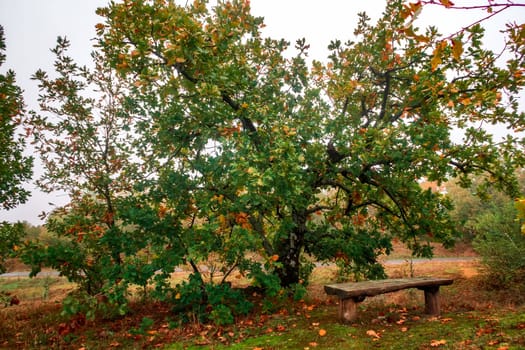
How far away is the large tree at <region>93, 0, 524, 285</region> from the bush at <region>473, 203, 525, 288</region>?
3611 mm

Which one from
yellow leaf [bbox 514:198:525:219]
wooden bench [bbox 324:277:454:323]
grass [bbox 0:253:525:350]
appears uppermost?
yellow leaf [bbox 514:198:525:219]

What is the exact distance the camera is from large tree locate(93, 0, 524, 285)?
489 centimetres

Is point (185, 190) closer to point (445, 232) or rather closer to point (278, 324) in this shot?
point (278, 324)

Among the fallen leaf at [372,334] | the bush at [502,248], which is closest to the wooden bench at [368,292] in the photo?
the fallen leaf at [372,334]

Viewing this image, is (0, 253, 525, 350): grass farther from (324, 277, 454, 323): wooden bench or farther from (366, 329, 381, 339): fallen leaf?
(324, 277, 454, 323): wooden bench

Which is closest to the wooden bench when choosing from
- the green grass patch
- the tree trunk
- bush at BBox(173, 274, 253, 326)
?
the green grass patch

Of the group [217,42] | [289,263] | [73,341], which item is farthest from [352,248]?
[73,341]

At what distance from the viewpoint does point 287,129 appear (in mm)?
5129

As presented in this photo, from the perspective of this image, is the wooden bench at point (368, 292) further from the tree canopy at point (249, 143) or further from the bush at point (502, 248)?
the bush at point (502, 248)

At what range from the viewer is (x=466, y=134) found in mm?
6328

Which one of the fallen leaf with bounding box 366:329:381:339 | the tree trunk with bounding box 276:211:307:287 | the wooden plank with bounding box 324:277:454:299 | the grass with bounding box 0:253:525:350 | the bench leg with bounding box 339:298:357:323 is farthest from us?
the tree trunk with bounding box 276:211:307:287

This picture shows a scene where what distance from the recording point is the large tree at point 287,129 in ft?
16.1

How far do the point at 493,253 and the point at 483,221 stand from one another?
3.75ft

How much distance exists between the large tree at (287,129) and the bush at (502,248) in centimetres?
361
